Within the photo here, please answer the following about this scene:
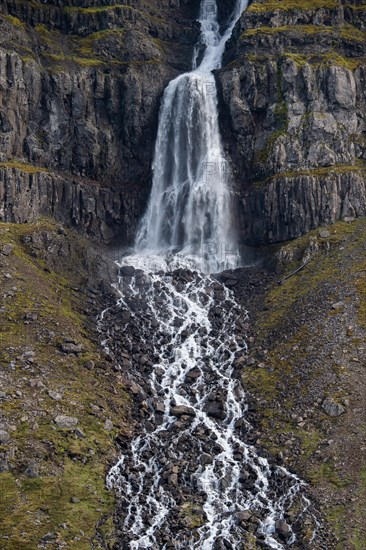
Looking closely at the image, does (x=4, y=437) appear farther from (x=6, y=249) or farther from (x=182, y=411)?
(x=6, y=249)

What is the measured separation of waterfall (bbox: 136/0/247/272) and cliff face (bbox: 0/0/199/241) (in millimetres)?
2054

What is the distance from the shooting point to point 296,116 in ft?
261

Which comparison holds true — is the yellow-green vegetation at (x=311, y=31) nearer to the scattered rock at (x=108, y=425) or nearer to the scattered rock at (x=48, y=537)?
the scattered rock at (x=108, y=425)

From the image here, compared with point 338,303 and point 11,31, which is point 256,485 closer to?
point 338,303

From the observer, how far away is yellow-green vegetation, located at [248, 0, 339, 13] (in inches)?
3558

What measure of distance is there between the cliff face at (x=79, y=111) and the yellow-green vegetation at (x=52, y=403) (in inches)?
394

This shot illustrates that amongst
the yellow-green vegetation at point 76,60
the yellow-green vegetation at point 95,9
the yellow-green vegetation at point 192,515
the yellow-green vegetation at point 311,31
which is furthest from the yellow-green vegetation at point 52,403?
the yellow-green vegetation at point 311,31

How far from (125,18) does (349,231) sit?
4759 centimetres

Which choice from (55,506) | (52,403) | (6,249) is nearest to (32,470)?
(55,506)

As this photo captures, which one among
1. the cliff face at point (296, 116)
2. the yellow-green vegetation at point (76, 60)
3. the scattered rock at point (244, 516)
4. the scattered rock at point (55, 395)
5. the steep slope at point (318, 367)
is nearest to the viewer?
the scattered rock at point (244, 516)

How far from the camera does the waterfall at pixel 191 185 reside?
7694 cm

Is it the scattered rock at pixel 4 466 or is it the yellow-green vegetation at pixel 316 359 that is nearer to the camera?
the scattered rock at pixel 4 466

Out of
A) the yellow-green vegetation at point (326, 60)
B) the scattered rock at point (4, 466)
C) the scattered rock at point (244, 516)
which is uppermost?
the yellow-green vegetation at point (326, 60)

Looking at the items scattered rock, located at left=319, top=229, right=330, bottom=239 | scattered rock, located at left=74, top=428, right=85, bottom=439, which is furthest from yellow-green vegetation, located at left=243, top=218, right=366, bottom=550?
scattered rock, located at left=74, top=428, right=85, bottom=439
